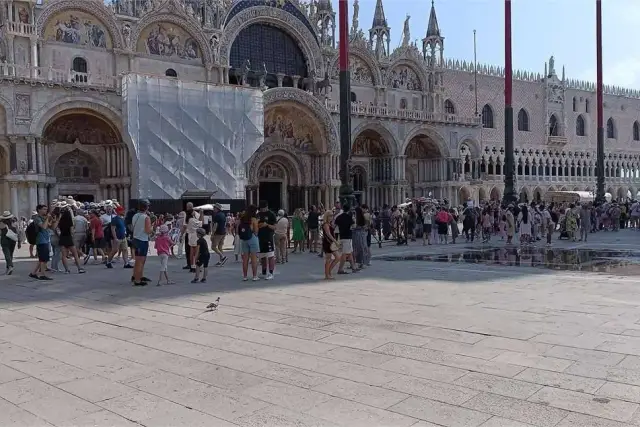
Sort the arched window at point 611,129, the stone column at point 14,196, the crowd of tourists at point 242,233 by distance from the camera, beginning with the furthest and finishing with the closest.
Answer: the arched window at point 611,129, the stone column at point 14,196, the crowd of tourists at point 242,233

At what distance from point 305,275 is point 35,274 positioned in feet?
18.5

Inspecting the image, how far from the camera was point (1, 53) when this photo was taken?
86.5 feet

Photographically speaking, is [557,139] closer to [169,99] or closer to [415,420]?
[169,99]

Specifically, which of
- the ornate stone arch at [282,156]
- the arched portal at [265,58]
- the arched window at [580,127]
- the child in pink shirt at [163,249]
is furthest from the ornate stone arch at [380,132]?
the arched window at [580,127]

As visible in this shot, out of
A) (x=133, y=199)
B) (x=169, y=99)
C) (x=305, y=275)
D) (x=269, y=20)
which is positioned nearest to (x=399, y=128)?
(x=269, y=20)

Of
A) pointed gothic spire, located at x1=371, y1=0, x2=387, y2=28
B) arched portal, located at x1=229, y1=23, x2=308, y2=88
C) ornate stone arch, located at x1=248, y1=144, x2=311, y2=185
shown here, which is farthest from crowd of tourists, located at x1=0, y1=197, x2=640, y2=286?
pointed gothic spire, located at x1=371, y1=0, x2=387, y2=28

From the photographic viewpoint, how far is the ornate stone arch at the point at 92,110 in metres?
25.5

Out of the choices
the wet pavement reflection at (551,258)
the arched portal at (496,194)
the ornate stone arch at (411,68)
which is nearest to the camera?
the wet pavement reflection at (551,258)

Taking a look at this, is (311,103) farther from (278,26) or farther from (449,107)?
(449,107)

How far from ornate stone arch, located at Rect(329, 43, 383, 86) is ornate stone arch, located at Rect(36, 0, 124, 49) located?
43.8 feet

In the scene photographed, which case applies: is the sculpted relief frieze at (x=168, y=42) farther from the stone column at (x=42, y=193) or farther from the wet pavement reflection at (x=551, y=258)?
the wet pavement reflection at (x=551, y=258)

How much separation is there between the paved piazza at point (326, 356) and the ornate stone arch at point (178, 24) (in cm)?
2233

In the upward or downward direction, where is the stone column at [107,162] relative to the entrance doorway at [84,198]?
upward

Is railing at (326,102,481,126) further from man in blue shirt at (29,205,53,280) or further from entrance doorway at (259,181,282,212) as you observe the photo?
man in blue shirt at (29,205,53,280)
